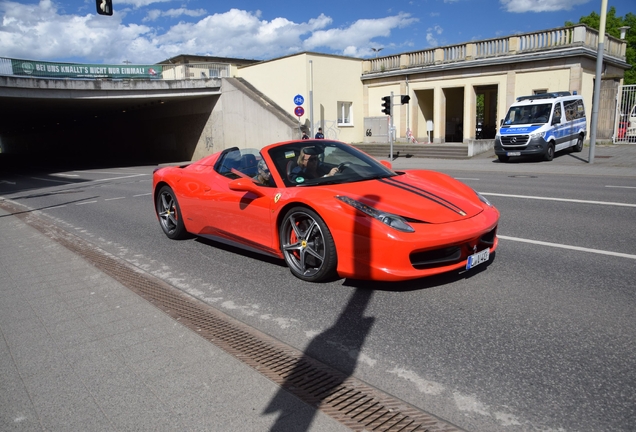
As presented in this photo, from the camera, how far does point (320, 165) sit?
5492 millimetres

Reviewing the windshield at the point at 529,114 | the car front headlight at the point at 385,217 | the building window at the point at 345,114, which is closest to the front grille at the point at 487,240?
the car front headlight at the point at 385,217

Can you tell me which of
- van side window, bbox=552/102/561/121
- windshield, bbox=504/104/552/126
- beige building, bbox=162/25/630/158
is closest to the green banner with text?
beige building, bbox=162/25/630/158

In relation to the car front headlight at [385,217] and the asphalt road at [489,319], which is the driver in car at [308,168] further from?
the asphalt road at [489,319]

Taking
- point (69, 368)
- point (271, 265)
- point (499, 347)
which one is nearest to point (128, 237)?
point (271, 265)

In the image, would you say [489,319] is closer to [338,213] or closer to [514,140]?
[338,213]

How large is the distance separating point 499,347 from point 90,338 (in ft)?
9.99

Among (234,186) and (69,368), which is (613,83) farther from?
(69,368)

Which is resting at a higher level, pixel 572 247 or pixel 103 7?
pixel 103 7

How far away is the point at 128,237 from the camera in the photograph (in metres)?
8.04

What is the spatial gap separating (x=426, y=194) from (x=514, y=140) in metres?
16.8

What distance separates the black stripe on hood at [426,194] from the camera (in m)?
4.67

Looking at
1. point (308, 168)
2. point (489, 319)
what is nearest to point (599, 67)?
point (308, 168)

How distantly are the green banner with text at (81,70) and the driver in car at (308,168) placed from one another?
983 inches

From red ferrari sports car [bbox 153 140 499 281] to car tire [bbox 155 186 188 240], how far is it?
19.3 inches
